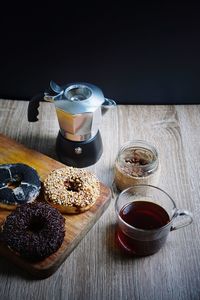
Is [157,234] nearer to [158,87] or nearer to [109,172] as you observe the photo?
[109,172]

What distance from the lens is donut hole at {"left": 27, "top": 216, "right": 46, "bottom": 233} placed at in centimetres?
96

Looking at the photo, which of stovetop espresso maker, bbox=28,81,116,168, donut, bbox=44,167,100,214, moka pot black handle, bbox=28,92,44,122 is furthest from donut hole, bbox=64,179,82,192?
moka pot black handle, bbox=28,92,44,122

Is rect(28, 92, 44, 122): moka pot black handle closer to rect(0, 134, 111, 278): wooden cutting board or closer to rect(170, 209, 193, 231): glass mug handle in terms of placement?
rect(0, 134, 111, 278): wooden cutting board

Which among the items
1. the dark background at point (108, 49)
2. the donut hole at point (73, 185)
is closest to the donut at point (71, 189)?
the donut hole at point (73, 185)

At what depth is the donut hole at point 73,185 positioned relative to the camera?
3.45 ft

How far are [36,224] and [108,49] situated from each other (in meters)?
0.54

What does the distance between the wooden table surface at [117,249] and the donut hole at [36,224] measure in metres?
0.09

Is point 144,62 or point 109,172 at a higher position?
point 144,62

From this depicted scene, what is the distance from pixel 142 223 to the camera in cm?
98

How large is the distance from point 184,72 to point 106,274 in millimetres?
643

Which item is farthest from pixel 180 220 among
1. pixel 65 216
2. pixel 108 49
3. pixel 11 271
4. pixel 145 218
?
pixel 108 49

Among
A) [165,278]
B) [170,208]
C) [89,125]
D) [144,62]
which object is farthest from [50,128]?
[165,278]

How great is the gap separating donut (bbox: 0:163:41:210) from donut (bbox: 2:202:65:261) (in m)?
0.04

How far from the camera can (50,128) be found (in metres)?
1.28
